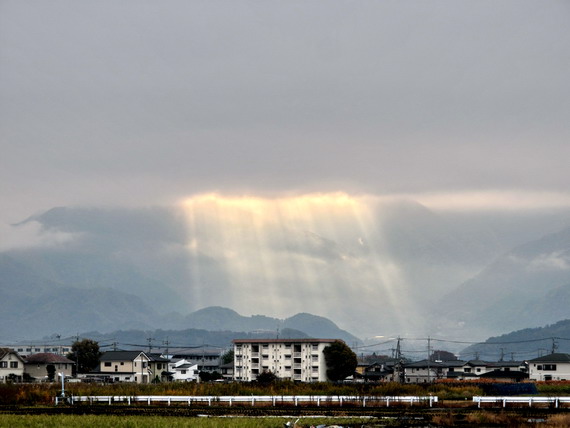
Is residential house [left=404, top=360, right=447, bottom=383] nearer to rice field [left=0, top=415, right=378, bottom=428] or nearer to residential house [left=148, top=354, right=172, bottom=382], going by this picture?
residential house [left=148, top=354, right=172, bottom=382]

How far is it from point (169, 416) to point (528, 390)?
49479 mm

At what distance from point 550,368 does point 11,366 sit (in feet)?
265

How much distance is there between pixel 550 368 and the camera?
134m

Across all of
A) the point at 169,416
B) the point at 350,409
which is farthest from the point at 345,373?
the point at 169,416

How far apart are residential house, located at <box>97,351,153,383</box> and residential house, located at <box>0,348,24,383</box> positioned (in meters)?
11.7

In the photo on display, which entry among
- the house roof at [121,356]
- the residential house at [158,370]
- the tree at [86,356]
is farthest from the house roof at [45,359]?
the tree at [86,356]

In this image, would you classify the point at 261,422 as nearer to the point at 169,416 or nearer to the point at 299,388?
the point at 169,416

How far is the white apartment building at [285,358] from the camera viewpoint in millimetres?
145500

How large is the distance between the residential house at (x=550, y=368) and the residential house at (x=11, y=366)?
7613 cm

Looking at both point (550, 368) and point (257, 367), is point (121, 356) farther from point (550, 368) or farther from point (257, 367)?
point (550, 368)

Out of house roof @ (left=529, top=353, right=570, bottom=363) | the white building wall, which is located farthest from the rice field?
house roof @ (left=529, top=353, right=570, bottom=363)

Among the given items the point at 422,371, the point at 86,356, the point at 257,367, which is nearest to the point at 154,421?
the point at 257,367

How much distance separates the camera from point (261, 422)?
2067 inches

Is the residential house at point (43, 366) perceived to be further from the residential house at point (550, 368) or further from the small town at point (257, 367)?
the residential house at point (550, 368)
